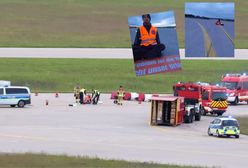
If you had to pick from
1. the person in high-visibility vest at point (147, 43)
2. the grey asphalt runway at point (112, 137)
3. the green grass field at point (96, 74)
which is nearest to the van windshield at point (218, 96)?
the grey asphalt runway at point (112, 137)

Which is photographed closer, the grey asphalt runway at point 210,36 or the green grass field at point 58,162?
the green grass field at point 58,162

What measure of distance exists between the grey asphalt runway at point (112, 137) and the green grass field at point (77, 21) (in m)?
34.6

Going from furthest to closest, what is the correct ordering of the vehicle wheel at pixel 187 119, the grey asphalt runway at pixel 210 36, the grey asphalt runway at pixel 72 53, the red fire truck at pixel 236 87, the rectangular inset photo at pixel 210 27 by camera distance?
the grey asphalt runway at pixel 72 53, the red fire truck at pixel 236 87, the vehicle wheel at pixel 187 119, the grey asphalt runway at pixel 210 36, the rectangular inset photo at pixel 210 27

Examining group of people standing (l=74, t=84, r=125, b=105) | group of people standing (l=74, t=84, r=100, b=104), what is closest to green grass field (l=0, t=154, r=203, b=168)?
group of people standing (l=74, t=84, r=125, b=105)

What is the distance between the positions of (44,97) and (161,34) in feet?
103

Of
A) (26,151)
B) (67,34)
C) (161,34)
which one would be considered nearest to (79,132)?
(161,34)

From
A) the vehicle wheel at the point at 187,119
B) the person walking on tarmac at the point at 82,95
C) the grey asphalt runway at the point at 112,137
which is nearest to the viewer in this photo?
the grey asphalt runway at the point at 112,137

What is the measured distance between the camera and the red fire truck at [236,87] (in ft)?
240

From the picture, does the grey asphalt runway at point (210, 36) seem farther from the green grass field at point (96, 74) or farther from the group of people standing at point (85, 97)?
the green grass field at point (96, 74)

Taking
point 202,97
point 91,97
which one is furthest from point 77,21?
point 202,97

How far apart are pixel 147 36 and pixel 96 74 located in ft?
135

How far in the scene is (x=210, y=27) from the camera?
148ft

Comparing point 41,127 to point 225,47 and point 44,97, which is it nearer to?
point 225,47

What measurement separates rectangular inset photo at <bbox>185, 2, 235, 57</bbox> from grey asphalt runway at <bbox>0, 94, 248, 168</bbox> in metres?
4.84
